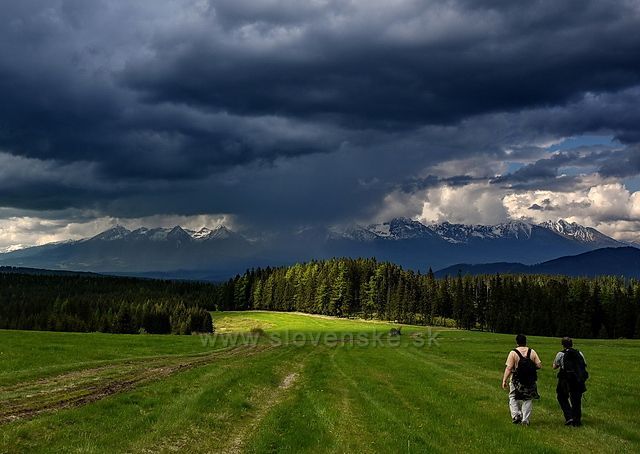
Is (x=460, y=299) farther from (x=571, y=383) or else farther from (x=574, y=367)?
(x=571, y=383)

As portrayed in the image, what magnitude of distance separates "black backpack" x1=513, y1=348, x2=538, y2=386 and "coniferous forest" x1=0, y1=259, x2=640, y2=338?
4978 inches

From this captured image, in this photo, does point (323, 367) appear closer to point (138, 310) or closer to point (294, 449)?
point (294, 449)

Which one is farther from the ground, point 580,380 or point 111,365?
point 580,380

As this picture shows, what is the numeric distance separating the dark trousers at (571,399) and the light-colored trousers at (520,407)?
133cm

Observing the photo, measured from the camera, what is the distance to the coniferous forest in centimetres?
13388

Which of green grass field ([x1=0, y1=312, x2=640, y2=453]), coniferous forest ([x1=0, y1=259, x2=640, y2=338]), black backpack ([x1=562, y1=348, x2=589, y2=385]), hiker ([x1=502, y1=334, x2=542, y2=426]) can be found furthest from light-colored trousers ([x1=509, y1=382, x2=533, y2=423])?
coniferous forest ([x1=0, y1=259, x2=640, y2=338])

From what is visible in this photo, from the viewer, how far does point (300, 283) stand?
18738 cm

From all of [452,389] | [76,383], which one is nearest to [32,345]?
[76,383]

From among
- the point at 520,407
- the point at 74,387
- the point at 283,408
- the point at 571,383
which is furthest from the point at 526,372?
the point at 74,387

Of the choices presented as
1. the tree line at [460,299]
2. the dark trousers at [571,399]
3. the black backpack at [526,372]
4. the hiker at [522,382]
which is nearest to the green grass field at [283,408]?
the dark trousers at [571,399]

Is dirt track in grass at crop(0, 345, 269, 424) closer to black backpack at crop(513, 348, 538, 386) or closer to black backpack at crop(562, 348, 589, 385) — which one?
black backpack at crop(513, 348, 538, 386)

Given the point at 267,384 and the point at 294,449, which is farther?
the point at 267,384

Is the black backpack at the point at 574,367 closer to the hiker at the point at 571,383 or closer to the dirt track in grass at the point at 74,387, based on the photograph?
the hiker at the point at 571,383

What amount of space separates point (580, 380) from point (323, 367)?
2229 centimetres
